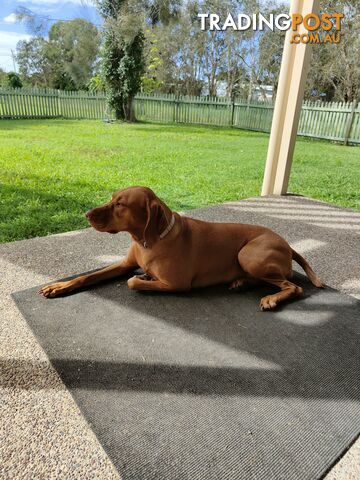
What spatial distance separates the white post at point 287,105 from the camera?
171 inches

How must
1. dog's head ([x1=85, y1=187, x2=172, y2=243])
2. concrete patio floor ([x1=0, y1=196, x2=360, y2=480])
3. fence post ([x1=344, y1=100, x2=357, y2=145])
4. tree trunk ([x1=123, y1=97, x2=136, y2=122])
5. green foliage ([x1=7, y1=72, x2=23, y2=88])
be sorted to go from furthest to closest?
green foliage ([x1=7, y1=72, x2=23, y2=88])
tree trunk ([x1=123, y1=97, x2=136, y2=122])
fence post ([x1=344, y1=100, x2=357, y2=145])
dog's head ([x1=85, y1=187, x2=172, y2=243])
concrete patio floor ([x1=0, y1=196, x2=360, y2=480])

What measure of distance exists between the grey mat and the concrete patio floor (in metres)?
0.07

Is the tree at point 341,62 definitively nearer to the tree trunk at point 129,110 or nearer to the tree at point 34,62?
the tree trunk at point 129,110

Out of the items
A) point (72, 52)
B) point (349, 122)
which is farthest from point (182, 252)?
point (72, 52)

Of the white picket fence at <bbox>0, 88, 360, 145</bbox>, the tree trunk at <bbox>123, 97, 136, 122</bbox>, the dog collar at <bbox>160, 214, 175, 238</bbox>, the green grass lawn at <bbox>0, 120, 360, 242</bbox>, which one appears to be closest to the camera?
the dog collar at <bbox>160, 214, 175, 238</bbox>

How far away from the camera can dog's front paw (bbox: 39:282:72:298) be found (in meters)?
2.29

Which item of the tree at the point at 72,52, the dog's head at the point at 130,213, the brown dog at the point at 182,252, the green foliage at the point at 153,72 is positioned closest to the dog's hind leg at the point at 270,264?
the brown dog at the point at 182,252

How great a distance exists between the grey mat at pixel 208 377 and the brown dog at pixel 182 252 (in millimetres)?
98

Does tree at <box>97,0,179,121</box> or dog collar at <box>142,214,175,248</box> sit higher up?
tree at <box>97,0,179,121</box>

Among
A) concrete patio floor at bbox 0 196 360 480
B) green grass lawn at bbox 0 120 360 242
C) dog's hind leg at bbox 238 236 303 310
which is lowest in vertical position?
green grass lawn at bbox 0 120 360 242

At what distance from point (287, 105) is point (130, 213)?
3534 mm

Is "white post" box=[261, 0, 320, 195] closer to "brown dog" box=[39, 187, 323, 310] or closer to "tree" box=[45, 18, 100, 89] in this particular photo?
"brown dog" box=[39, 187, 323, 310]

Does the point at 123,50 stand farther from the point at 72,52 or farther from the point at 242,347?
the point at 242,347

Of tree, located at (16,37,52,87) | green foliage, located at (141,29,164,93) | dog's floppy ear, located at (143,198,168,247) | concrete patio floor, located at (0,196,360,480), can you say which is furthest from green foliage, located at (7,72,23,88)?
dog's floppy ear, located at (143,198,168,247)
